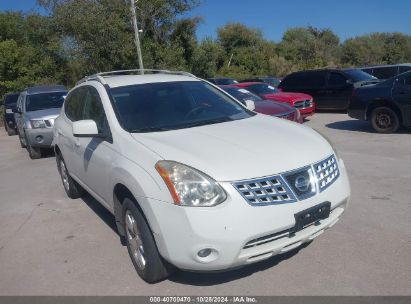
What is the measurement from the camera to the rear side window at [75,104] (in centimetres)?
511

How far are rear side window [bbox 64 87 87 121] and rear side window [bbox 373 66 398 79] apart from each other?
13.3 metres

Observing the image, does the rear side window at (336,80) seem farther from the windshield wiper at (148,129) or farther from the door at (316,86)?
the windshield wiper at (148,129)

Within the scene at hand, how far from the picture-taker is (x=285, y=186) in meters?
3.04

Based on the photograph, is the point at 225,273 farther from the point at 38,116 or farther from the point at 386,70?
the point at 386,70

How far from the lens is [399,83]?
9242 millimetres

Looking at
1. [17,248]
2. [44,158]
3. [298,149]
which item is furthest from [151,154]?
[44,158]

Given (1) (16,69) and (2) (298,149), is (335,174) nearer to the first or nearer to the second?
(2) (298,149)

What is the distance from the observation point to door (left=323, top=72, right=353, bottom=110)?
44.5ft

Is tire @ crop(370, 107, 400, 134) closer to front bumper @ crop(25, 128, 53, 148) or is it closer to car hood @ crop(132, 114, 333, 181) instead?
car hood @ crop(132, 114, 333, 181)

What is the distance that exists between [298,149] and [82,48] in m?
27.0

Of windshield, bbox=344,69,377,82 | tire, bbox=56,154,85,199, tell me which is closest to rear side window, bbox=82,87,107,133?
tire, bbox=56,154,85,199

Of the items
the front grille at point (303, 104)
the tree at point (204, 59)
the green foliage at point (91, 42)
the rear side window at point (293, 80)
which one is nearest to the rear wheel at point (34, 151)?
the front grille at point (303, 104)

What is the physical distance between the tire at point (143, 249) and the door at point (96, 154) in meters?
0.45

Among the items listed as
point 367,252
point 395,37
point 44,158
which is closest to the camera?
point 367,252
